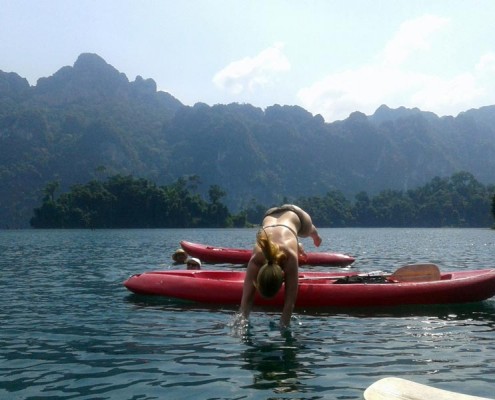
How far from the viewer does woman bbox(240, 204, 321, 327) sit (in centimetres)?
777

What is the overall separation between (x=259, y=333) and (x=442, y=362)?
2915mm

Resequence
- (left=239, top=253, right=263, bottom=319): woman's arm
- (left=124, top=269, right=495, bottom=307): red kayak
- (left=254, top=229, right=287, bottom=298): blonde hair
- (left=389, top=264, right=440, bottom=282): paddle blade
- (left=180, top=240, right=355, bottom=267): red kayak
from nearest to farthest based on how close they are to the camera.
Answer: (left=254, top=229, right=287, bottom=298): blonde hair → (left=239, top=253, right=263, bottom=319): woman's arm → (left=124, top=269, right=495, bottom=307): red kayak → (left=389, top=264, right=440, bottom=282): paddle blade → (left=180, top=240, right=355, bottom=267): red kayak

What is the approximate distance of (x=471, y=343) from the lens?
934 cm

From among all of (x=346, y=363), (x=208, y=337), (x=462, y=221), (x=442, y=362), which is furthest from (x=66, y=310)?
(x=462, y=221)

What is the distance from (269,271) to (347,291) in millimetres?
5056

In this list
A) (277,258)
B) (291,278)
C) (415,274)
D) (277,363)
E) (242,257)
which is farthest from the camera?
(242,257)

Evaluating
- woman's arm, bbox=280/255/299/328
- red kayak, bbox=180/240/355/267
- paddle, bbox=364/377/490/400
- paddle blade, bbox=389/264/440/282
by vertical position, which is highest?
woman's arm, bbox=280/255/299/328

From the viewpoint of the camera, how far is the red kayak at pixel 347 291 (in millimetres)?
12305

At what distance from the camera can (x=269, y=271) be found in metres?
7.71

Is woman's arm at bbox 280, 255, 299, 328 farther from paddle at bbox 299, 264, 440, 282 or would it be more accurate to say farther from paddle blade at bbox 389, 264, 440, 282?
paddle blade at bbox 389, 264, 440, 282

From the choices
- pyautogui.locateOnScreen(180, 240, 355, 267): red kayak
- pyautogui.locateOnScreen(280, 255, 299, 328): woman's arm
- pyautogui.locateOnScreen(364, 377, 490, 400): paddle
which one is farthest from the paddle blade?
pyautogui.locateOnScreen(180, 240, 355, 267): red kayak

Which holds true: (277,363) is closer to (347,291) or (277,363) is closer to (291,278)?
(291,278)

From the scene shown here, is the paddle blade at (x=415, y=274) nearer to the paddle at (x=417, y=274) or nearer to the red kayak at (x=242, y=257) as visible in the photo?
the paddle at (x=417, y=274)

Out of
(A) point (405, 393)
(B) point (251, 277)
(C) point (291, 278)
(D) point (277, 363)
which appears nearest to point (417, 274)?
(C) point (291, 278)
